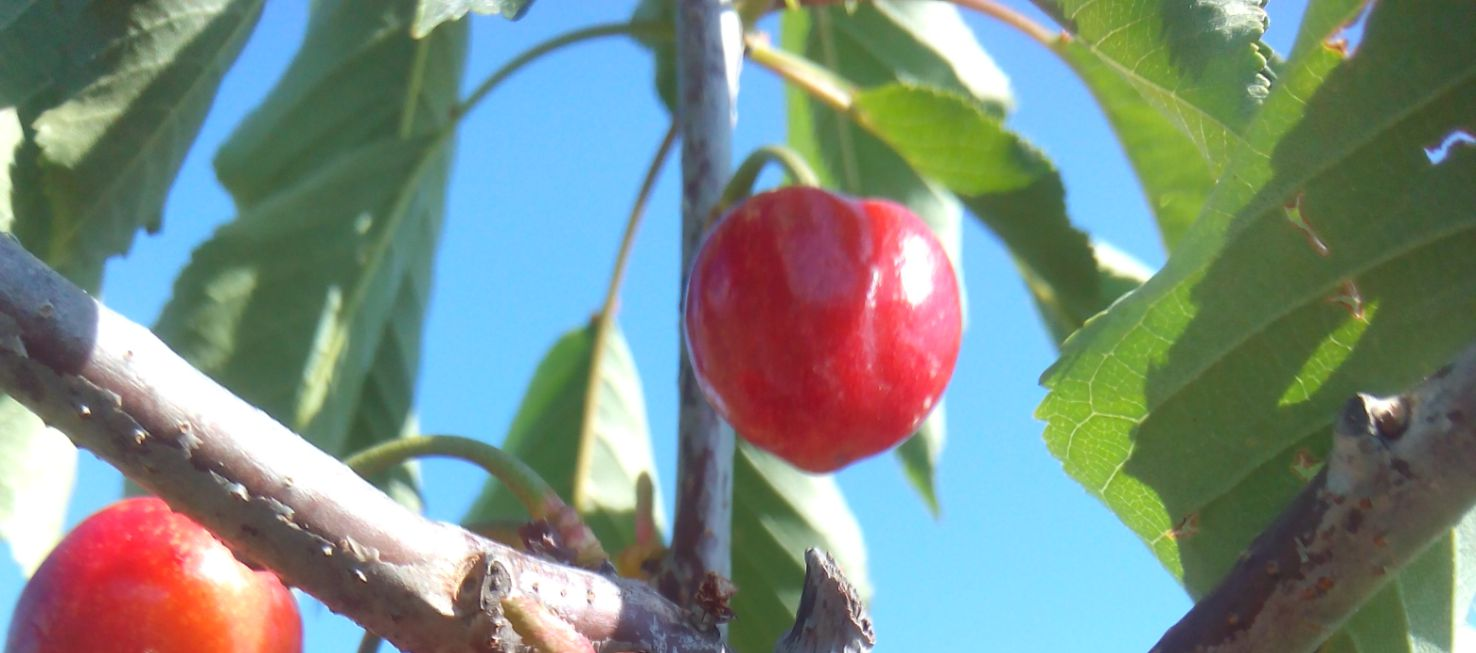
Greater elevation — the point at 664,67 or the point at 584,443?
the point at 664,67

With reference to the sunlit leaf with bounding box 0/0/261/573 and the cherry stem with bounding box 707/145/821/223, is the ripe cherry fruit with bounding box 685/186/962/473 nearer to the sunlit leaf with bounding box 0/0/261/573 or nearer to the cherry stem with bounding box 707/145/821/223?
the cherry stem with bounding box 707/145/821/223

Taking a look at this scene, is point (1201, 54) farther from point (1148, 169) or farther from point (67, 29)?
point (67, 29)

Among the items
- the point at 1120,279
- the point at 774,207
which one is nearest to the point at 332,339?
the point at 774,207

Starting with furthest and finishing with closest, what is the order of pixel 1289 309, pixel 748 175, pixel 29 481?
1. pixel 29 481
2. pixel 748 175
3. pixel 1289 309

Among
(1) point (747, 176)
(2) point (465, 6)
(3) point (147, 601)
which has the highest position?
(2) point (465, 6)

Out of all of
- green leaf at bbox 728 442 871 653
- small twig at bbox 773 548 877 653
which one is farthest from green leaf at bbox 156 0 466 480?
small twig at bbox 773 548 877 653

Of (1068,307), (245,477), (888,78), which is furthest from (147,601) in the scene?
(888,78)

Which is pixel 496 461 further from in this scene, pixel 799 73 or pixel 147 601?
pixel 799 73
